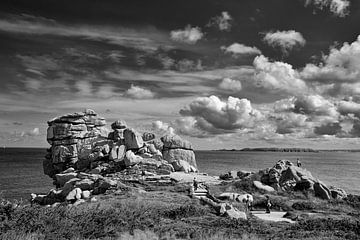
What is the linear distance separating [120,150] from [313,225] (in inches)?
1288

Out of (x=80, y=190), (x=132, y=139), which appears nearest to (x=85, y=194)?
(x=80, y=190)

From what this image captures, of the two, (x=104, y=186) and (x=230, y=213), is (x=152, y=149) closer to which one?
(x=104, y=186)

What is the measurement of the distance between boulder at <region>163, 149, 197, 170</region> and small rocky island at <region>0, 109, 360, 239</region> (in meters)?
0.16

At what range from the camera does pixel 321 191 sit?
32.9 m

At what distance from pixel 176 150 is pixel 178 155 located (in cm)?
83

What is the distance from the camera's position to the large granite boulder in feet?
173

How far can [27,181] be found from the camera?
67.6m

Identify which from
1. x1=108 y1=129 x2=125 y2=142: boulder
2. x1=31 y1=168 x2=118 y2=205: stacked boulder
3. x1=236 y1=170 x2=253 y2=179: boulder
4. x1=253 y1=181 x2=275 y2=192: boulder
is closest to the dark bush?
x1=253 y1=181 x2=275 y2=192: boulder

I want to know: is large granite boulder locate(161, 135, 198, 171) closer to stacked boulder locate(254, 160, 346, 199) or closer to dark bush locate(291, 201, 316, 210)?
stacked boulder locate(254, 160, 346, 199)

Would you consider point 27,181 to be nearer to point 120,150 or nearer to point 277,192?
point 120,150

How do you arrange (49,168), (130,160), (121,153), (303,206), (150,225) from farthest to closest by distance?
(49,168) < (121,153) < (130,160) < (303,206) < (150,225)

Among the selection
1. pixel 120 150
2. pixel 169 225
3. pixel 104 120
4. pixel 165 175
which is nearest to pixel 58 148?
pixel 104 120

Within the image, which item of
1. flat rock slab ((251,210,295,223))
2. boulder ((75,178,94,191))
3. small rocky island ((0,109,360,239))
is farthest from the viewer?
boulder ((75,178,94,191))

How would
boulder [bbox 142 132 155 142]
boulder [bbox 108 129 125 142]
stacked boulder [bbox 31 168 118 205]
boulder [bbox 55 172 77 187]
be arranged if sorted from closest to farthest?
stacked boulder [bbox 31 168 118 205] → boulder [bbox 55 172 77 187] → boulder [bbox 108 129 125 142] → boulder [bbox 142 132 155 142]
